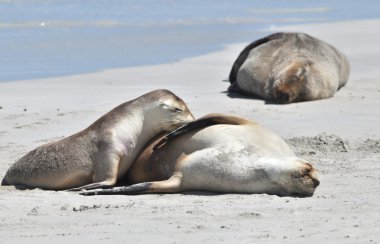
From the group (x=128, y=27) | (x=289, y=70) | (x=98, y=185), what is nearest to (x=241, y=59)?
(x=289, y=70)

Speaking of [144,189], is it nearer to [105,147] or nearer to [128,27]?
[105,147]

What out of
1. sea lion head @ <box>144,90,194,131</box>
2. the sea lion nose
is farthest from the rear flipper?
the sea lion nose

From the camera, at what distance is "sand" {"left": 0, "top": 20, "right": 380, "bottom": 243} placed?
4.99 metres

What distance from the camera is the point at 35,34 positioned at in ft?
60.6

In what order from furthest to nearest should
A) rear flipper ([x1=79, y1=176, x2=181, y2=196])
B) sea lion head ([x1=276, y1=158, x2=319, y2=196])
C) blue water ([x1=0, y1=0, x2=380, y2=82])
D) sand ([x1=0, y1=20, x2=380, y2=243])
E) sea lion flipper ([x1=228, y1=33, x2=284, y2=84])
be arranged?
blue water ([x1=0, y1=0, x2=380, y2=82]), sea lion flipper ([x1=228, y1=33, x2=284, y2=84]), rear flipper ([x1=79, y1=176, x2=181, y2=196]), sea lion head ([x1=276, y1=158, x2=319, y2=196]), sand ([x1=0, y1=20, x2=380, y2=243])

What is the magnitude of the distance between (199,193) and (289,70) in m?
5.50

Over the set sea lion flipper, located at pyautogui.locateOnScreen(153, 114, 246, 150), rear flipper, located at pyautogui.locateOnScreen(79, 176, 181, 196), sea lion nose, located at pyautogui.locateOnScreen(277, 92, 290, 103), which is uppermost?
sea lion flipper, located at pyautogui.locateOnScreen(153, 114, 246, 150)

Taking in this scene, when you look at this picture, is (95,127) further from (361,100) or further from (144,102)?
(361,100)

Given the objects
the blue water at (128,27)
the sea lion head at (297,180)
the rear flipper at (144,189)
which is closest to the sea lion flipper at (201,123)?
the rear flipper at (144,189)

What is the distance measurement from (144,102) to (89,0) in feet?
70.1

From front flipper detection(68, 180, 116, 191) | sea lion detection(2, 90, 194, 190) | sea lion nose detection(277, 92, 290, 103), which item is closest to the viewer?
front flipper detection(68, 180, 116, 191)

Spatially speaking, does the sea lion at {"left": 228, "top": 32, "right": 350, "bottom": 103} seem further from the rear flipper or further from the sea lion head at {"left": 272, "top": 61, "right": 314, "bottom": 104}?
the rear flipper

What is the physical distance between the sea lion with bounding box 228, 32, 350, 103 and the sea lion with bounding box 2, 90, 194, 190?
4368mm

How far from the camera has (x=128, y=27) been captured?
1988 cm
